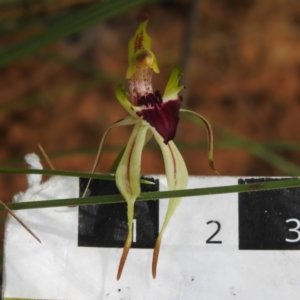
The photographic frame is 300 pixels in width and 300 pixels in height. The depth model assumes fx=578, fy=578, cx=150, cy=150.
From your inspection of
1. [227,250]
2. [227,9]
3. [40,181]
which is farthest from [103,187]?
[227,9]

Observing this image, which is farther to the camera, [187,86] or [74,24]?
[187,86]

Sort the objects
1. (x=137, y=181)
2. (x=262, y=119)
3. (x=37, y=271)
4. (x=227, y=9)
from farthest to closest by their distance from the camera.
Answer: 1. (x=227, y=9)
2. (x=262, y=119)
3. (x=37, y=271)
4. (x=137, y=181)

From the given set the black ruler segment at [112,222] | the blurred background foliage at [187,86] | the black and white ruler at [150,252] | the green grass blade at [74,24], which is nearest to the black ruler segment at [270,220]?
the black and white ruler at [150,252]

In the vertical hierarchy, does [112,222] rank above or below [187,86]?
below

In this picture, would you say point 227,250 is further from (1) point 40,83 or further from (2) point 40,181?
(1) point 40,83

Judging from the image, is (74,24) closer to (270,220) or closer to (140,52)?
(140,52)

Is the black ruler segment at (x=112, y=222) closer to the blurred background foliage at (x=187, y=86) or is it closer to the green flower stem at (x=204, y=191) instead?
the green flower stem at (x=204, y=191)

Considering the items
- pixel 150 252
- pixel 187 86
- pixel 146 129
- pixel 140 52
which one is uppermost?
pixel 187 86

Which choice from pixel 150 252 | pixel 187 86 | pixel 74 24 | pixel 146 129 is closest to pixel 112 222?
pixel 150 252
